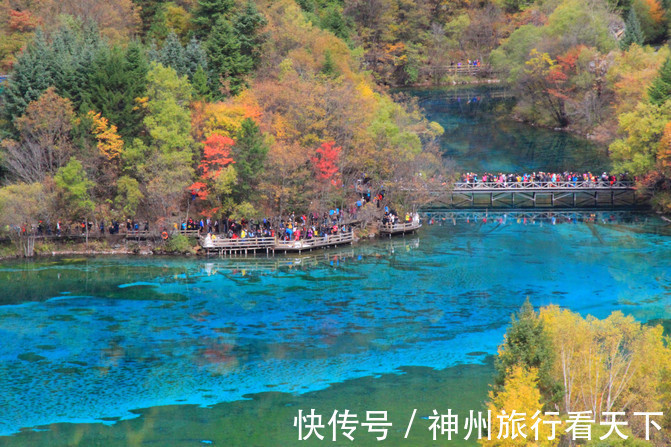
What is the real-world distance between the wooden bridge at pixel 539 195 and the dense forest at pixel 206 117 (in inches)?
107

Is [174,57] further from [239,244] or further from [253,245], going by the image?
[253,245]

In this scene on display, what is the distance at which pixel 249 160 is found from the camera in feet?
211

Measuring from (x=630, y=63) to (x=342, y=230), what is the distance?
4339 cm

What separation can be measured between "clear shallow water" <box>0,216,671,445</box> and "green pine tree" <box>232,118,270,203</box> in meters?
5.53

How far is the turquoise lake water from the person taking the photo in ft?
123

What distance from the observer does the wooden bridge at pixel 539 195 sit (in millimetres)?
77938

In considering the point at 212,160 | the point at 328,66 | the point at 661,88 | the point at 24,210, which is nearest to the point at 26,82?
the point at 24,210

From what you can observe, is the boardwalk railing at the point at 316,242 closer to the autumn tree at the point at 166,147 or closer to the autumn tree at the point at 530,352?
the autumn tree at the point at 166,147

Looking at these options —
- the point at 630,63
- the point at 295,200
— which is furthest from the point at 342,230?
the point at 630,63

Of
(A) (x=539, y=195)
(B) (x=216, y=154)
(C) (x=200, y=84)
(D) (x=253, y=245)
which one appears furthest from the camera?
(A) (x=539, y=195)

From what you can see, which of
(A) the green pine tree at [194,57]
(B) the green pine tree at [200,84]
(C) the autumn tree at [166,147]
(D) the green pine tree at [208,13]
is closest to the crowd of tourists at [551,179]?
(B) the green pine tree at [200,84]

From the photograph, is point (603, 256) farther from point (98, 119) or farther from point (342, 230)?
point (98, 119)

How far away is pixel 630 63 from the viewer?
306 ft

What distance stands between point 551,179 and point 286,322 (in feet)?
127
